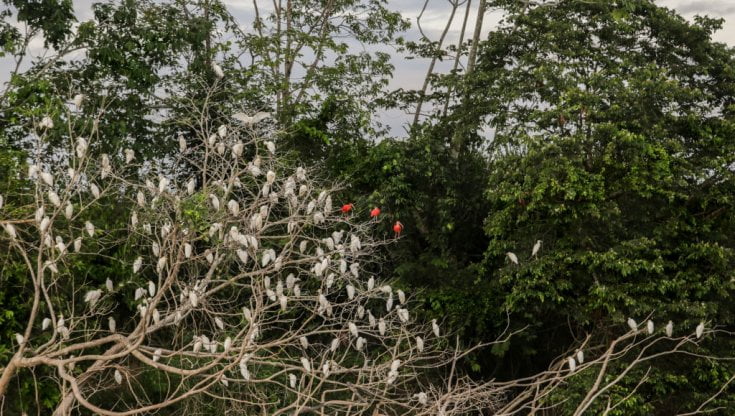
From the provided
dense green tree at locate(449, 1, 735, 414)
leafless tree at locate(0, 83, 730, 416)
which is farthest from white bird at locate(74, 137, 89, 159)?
dense green tree at locate(449, 1, 735, 414)

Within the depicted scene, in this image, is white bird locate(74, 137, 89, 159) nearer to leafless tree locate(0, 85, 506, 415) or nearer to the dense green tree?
leafless tree locate(0, 85, 506, 415)

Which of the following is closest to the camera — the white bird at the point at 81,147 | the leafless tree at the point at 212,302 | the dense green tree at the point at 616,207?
the white bird at the point at 81,147

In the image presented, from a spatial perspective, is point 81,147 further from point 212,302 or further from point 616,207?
point 616,207

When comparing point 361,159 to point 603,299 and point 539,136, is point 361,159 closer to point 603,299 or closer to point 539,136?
point 539,136

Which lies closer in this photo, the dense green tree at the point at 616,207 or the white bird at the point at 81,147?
the white bird at the point at 81,147

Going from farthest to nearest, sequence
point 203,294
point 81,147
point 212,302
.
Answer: point 212,302 → point 203,294 → point 81,147

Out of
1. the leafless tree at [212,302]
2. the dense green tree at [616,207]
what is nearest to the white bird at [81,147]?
the leafless tree at [212,302]

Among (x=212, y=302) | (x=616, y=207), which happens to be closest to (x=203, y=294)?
(x=212, y=302)

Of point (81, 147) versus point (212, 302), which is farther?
point (212, 302)

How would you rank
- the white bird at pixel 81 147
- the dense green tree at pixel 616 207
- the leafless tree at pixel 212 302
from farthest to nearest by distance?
the dense green tree at pixel 616 207 < the leafless tree at pixel 212 302 < the white bird at pixel 81 147

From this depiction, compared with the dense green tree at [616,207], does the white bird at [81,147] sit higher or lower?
higher

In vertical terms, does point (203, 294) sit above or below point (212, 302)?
above

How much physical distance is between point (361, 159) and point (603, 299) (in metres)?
4.32

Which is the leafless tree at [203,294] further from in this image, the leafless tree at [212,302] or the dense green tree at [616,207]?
the dense green tree at [616,207]
